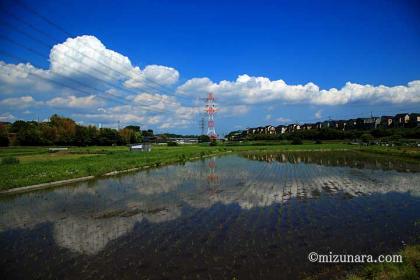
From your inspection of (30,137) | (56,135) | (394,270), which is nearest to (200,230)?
(394,270)

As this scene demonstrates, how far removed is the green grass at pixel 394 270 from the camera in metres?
6.30

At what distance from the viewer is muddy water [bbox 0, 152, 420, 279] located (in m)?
7.68

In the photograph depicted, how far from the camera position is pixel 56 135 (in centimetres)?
9219

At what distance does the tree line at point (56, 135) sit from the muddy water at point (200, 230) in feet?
245

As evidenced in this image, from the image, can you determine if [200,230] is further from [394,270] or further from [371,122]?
[371,122]

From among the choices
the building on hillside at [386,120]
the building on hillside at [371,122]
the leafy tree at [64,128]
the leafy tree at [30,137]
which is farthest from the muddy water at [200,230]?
the building on hillside at [371,122]

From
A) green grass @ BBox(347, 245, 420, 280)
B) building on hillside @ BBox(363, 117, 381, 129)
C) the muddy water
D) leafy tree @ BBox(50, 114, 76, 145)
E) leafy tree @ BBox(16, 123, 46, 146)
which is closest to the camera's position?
green grass @ BBox(347, 245, 420, 280)

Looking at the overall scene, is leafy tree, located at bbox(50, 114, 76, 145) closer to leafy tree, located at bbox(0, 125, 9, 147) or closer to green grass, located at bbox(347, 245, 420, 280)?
leafy tree, located at bbox(0, 125, 9, 147)

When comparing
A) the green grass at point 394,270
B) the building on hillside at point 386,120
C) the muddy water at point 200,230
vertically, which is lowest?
the muddy water at point 200,230

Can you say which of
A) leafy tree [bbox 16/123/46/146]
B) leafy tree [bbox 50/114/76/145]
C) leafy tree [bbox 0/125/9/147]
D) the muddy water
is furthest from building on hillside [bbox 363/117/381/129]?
the muddy water

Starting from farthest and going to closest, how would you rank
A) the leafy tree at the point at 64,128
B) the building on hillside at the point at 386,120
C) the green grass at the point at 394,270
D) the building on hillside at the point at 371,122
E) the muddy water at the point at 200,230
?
1. the building on hillside at the point at 371,122
2. the building on hillside at the point at 386,120
3. the leafy tree at the point at 64,128
4. the muddy water at the point at 200,230
5. the green grass at the point at 394,270

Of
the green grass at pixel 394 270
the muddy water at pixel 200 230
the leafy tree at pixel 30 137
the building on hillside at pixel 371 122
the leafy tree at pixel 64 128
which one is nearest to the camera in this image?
the green grass at pixel 394 270

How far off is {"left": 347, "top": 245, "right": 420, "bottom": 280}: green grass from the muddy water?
55 centimetres

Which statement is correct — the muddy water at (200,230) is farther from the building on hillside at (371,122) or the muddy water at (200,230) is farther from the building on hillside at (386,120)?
the building on hillside at (371,122)
